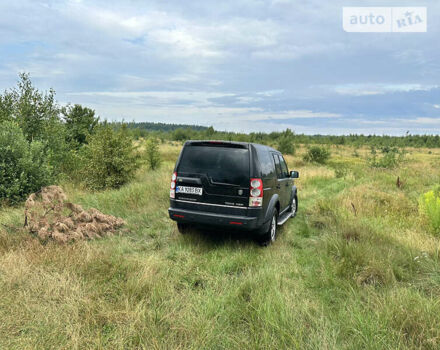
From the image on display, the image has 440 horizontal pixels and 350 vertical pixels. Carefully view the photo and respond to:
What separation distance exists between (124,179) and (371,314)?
11.5 m

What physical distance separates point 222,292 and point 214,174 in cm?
223

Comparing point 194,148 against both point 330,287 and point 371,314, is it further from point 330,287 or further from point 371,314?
point 371,314

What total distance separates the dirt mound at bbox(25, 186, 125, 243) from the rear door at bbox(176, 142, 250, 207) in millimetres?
1934

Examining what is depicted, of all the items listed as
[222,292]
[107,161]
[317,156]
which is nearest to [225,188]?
[222,292]

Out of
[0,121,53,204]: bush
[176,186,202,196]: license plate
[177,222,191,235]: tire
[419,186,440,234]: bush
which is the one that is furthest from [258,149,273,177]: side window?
[0,121,53,204]: bush

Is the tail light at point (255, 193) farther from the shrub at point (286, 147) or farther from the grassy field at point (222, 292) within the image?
the shrub at point (286, 147)

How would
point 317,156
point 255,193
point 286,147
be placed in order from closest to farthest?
point 255,193 → point 317,156 → point 286,147

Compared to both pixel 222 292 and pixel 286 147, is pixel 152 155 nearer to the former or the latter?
pixel 222 292

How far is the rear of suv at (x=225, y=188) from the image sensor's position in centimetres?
505

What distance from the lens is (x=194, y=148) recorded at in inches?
219

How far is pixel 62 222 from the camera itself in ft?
18.3

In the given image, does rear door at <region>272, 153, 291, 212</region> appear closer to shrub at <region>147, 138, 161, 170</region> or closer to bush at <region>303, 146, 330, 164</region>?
shrub at <region>147, 138, 161, 170</region>

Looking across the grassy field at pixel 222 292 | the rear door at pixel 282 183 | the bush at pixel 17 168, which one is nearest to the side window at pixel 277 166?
the rear door at pixel 282 183

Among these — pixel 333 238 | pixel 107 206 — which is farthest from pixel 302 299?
pixel 107 206
